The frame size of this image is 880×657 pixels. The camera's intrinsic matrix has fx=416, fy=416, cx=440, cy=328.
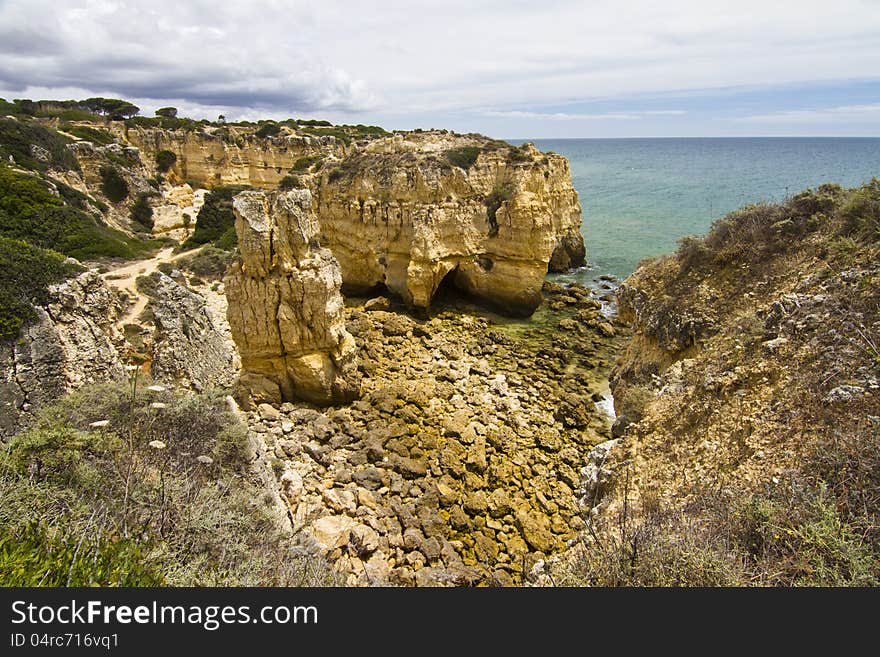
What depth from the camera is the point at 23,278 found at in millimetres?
6523

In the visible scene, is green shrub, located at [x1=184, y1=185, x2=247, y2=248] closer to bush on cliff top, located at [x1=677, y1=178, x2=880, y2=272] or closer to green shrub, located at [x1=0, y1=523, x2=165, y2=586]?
green shrub, located at [x1=0, y1=523, x2=165, y2=586]

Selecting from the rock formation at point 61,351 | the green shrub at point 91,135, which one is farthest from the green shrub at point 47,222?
the green shrub at point 91,135

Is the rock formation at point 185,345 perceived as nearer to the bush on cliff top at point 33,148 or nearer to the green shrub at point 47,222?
the green shrub at point 47,222

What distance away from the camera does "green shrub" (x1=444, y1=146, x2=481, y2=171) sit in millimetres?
21172

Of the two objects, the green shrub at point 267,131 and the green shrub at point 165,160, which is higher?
the green shrub at point 267,131

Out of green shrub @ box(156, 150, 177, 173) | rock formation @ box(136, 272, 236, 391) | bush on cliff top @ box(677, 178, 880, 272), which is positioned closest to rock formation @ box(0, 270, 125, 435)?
rock formation @ box(136, 272, 236, 391)

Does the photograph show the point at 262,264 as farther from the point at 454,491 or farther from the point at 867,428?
the point at 867,428

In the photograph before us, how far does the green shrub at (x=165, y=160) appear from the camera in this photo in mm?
35438

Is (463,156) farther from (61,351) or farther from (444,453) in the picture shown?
(61,351)

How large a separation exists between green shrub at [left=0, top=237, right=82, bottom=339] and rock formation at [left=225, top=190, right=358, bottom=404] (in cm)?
373

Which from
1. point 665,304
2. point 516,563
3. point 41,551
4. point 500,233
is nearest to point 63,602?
point 41,551

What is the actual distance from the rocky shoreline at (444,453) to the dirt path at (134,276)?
15.5ft

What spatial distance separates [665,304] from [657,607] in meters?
7.81

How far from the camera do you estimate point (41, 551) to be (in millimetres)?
3340
